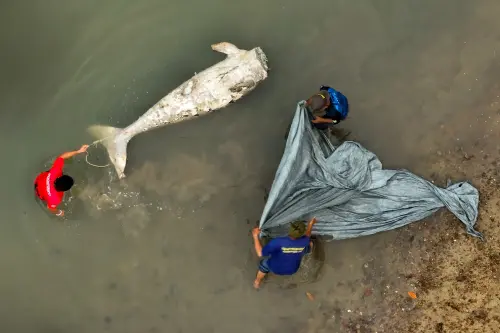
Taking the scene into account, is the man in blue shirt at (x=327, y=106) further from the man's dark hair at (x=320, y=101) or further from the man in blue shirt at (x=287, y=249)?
the man in blue shirt at (x=287, y=249)

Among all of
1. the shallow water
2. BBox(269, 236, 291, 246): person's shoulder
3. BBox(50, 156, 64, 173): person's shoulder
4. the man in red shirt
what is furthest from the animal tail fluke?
BBox(269, 236, 291, 246): person's shoulder

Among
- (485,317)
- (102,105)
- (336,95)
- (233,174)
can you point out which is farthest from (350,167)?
(102,105)

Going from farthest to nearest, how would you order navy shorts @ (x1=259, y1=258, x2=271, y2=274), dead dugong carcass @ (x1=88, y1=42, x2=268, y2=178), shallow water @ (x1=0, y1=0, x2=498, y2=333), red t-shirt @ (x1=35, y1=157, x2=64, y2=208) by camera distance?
shallow water @ (x1=0, y1=0, x2=498, y2=333) → dead dugong carcass @ (x1=88, y1=42, x2=268, y2=178) → navy shorts @ (x1=259, y1=258, x2=271, y2=274) → red t-shirt @ (x1=35, y1=157, x2=64, y2=208)

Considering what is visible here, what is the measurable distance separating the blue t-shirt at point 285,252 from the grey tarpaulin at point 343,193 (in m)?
0.54

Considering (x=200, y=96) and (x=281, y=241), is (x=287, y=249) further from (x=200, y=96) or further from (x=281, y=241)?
(x=200, y=96)

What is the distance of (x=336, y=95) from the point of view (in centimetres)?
555

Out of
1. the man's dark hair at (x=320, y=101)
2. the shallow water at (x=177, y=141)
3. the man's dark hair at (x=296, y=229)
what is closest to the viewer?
the man's dark hair at (x=296, y=229)

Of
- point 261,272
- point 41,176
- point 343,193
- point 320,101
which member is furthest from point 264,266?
point 41,176

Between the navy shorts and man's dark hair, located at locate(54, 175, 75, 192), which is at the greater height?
man's dark hair, located at locate(54, 175, 75, 192)

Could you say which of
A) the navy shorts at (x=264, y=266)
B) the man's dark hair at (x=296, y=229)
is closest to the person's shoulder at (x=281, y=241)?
the man's dark hair at (x=296, y=229)

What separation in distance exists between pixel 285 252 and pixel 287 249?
0.23 feet

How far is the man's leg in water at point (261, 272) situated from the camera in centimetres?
573

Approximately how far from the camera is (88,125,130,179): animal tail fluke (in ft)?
19.8

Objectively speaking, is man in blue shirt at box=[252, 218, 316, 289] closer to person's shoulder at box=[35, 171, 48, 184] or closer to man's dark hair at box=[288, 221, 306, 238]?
man's dark hair at box=[288, 221, 306, 238]
